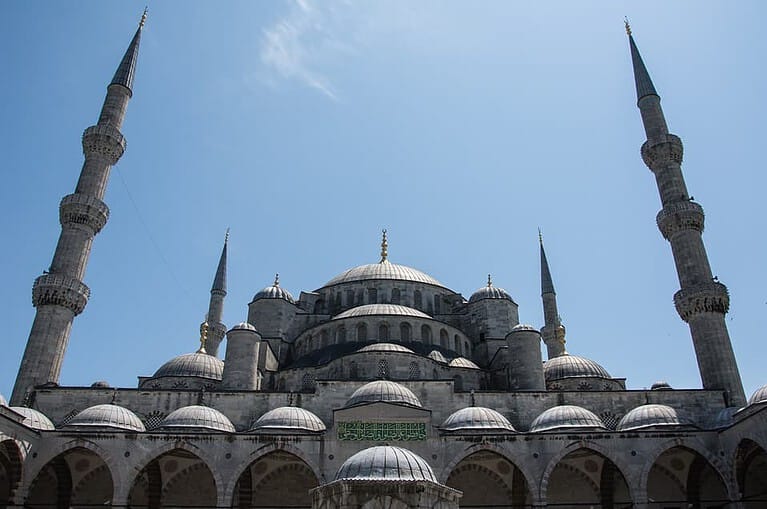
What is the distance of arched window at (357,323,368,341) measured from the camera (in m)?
22.3

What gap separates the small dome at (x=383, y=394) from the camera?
1631cm

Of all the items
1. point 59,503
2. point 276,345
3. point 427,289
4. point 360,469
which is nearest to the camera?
point 360,469

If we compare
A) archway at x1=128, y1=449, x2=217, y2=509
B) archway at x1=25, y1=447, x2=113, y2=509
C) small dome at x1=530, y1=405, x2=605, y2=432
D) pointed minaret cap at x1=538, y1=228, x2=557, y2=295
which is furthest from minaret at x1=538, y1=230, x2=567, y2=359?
archway at x1=25, y1=447, x2=113, y2=509

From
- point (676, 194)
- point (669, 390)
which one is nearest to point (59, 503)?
point (669, 390)

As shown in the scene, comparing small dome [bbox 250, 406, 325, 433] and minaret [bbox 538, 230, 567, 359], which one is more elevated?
minaret [bbox 538, 230, 567, 359]

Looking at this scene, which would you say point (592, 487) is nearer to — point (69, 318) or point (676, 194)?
point (676, 194)

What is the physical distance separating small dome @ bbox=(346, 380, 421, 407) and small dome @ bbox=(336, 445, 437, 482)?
8.29 m

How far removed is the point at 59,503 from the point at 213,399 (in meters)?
4.74

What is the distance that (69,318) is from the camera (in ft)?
65.2

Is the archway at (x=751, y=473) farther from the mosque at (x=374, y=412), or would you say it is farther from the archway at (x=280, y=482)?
the archway at (x=280, y=482)

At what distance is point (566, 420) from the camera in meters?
16.2

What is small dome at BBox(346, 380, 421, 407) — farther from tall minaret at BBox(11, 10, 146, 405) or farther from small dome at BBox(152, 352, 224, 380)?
tall minaret at BBox(11, 10, 146, 405)

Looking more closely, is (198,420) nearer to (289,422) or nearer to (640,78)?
(289,422)

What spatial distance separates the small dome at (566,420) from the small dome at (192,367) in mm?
11204
